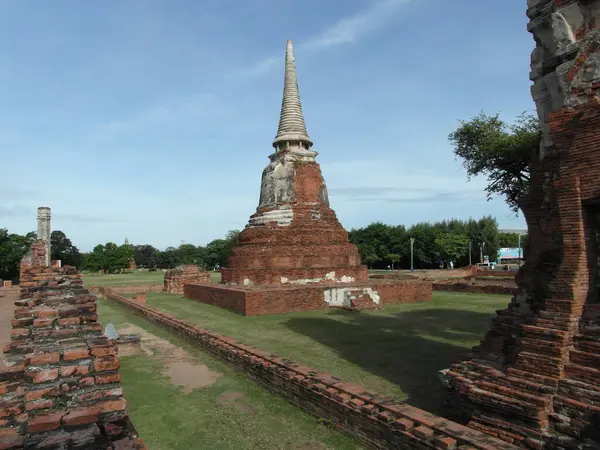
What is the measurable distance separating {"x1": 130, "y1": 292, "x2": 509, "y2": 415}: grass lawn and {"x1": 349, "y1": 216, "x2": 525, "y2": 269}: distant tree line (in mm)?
40243

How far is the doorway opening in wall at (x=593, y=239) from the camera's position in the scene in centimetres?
505

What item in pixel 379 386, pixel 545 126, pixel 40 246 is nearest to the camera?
pixel 545 126

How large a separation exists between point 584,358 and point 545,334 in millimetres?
413

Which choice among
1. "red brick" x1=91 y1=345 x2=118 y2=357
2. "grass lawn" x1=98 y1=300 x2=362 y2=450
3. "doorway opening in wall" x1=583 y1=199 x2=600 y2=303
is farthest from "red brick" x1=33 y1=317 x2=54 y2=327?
"doorway opening in wall" x1=583 y1=199 x2=600 y2=303

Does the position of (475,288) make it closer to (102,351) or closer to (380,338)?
(380,338)

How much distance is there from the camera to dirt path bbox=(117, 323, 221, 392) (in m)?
7.58

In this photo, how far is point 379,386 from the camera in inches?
260

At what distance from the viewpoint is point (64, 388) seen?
10.4 ft

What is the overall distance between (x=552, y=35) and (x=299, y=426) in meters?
5.76

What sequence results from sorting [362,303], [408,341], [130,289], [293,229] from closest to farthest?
[408,341], [362,303], [293,229], [130,289]

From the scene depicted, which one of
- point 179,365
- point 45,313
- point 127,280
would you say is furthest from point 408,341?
point 127,280

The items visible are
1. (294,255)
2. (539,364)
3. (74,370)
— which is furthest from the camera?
(294,255)

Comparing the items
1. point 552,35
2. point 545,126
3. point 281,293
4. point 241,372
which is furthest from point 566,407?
point 281,293

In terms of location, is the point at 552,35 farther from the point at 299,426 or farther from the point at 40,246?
the point at 40,246
